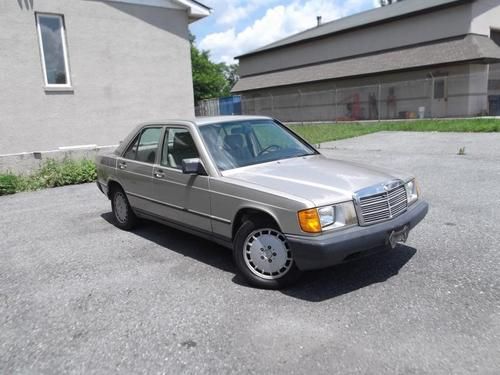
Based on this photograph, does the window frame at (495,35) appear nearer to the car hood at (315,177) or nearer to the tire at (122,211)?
the car hood at (315,177)

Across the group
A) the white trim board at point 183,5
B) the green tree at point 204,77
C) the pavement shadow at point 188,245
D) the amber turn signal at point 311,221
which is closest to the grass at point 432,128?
the white trim board at point 183,5

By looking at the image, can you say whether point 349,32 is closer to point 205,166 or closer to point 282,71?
point 282,71

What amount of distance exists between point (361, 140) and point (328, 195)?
45.0 ft

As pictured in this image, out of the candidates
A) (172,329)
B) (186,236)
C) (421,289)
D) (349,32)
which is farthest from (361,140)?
(349,32)

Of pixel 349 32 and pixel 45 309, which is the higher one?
pixel 349 32

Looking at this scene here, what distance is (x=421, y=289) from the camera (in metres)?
3.66

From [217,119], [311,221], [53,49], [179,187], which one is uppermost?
[53,49]

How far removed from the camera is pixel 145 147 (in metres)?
5.42

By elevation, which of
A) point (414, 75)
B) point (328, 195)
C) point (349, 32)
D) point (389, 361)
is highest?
point (349, 32)

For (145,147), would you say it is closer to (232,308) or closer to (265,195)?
(265,195)

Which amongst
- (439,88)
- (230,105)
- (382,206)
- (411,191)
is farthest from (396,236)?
(230,105)

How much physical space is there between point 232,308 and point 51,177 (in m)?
7.53

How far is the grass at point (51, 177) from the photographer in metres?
8.94

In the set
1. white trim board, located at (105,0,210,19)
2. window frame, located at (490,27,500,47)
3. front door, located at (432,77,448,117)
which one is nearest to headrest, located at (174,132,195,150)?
white trim board, located at (105,0,210,19)
